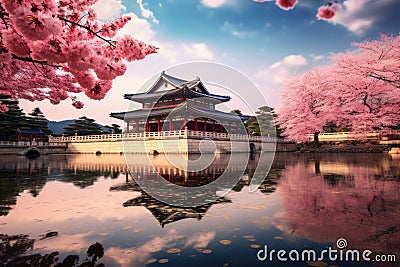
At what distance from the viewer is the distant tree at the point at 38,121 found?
4050cm

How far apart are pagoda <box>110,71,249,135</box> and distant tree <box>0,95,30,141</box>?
15741mm

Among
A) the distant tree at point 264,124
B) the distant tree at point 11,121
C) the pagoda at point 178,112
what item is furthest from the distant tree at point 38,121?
the distant tree at point 264,124

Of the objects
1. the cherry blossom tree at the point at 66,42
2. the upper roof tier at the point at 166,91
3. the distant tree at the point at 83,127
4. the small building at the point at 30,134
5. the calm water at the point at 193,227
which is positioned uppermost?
the upper roof tier at the point at 166,91

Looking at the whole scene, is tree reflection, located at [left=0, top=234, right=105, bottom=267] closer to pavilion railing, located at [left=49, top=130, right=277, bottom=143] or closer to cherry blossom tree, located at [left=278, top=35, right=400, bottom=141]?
cherry blossom tree, located at [left=278, top=35, right=400, bottom=141]

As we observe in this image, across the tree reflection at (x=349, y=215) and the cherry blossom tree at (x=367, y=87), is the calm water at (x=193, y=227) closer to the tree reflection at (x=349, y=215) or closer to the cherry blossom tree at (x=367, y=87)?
the tree reflection at (x=349, y=215)

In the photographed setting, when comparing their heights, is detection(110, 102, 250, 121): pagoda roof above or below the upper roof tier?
below

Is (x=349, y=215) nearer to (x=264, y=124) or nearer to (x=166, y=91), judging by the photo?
(x=166, y=91)

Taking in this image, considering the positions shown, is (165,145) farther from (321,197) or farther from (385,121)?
(321,197)

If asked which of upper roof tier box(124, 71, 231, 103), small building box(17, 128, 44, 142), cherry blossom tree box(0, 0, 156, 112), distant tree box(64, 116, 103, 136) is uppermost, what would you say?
upper roof tier box(124, 71, 231, 103)

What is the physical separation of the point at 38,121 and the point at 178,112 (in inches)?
1110

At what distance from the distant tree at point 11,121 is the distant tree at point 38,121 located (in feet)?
3.16

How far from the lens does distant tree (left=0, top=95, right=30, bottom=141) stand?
37125 millimetres

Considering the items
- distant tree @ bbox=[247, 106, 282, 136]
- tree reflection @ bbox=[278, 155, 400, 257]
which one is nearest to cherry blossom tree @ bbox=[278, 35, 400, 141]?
tree reflection @ bbox=[278, 155, 400, 257]

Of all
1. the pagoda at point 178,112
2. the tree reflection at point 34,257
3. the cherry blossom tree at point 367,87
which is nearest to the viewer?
the tree reflection at point 34,257
